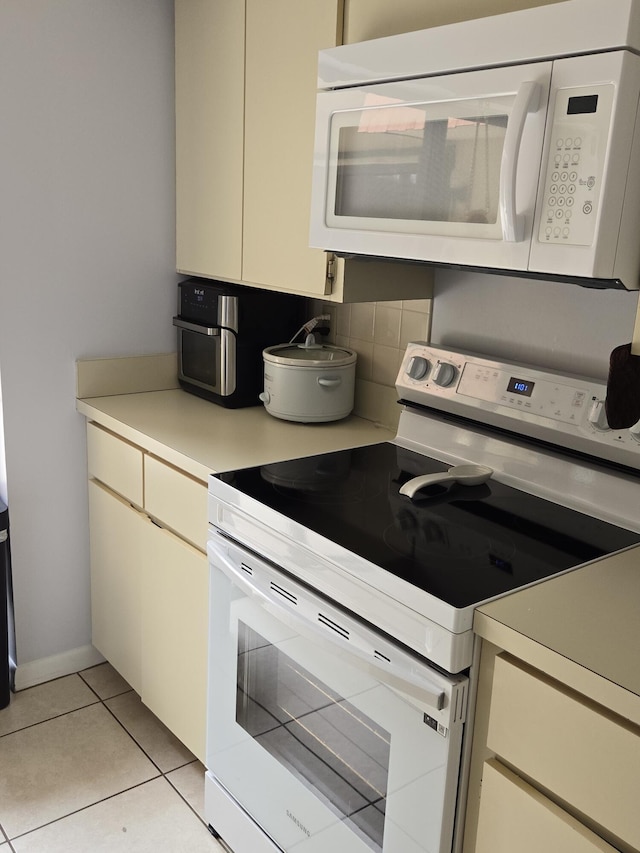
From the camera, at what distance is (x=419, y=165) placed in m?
1.54

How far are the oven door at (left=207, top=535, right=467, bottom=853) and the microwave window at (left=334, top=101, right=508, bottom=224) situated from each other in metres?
0.74

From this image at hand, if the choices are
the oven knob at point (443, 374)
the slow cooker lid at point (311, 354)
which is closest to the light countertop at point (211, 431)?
the slow cooker lid at point (311, 354)

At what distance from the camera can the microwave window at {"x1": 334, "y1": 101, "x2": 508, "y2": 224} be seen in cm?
141

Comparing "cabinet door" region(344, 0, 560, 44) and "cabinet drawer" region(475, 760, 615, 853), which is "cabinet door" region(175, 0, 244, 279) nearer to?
"cabinet door" region(344, 0, 560, 44)

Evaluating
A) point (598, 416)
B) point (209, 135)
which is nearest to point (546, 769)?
point (598, 416)

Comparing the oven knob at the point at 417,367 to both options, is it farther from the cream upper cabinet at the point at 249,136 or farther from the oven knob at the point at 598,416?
the oven knob at the point at 598,416

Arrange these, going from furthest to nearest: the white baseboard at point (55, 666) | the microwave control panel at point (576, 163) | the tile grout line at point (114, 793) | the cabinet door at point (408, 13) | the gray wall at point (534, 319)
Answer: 1. the white baseboard at point (55, 666)
2. the tile grout line at point (114, 793)
3. the gray wall at point (534, 319)
4. the cabinet door at point (408, 13)
5. the microwave control panel at point (576, 163)

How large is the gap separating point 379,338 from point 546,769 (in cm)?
132

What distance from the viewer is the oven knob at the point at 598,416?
1552 mm

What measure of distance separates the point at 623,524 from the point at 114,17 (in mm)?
1860

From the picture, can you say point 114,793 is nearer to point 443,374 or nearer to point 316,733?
point 316,733

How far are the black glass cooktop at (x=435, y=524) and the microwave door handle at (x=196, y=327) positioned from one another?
61 cm

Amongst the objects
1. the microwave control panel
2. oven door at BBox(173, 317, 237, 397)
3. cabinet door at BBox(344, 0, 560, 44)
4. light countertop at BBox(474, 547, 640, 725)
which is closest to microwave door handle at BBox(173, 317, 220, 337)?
oven door at BBox(173, 317, 237, 397)

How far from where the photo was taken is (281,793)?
65.4 inches
